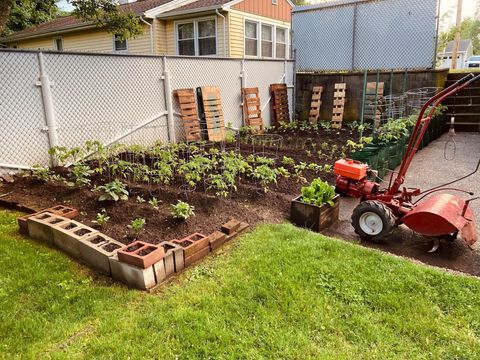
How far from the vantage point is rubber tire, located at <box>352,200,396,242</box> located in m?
3.85

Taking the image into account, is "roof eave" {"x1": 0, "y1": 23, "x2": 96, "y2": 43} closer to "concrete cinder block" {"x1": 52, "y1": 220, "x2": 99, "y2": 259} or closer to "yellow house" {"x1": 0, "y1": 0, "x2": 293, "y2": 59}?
"yellow house" {"x1": 0, "y1": 0, "x2": 293, "y2": 59}

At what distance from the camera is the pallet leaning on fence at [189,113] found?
8.13m

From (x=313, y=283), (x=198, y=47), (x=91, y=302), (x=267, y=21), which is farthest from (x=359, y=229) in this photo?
(x=267, y=21)

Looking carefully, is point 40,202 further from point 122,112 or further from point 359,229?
point 359,229

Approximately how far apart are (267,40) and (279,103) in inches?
199

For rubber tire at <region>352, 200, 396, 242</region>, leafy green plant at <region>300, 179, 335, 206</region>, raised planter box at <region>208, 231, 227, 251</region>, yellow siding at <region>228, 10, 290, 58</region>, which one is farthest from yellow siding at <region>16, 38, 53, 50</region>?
rubber tire at <region>352, 200, 396, 242</region>

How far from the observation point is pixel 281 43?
15484 mm

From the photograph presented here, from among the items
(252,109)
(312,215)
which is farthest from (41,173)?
(252,109)

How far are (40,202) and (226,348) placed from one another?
342cm

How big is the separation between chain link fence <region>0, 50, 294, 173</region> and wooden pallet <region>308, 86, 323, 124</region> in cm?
296

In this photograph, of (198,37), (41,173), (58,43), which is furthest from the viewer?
(58,43)

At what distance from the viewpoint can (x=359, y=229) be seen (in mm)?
4059

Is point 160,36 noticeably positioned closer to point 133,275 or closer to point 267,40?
point 267,40

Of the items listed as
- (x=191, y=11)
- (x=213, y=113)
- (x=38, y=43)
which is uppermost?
(x=191, y=11)
